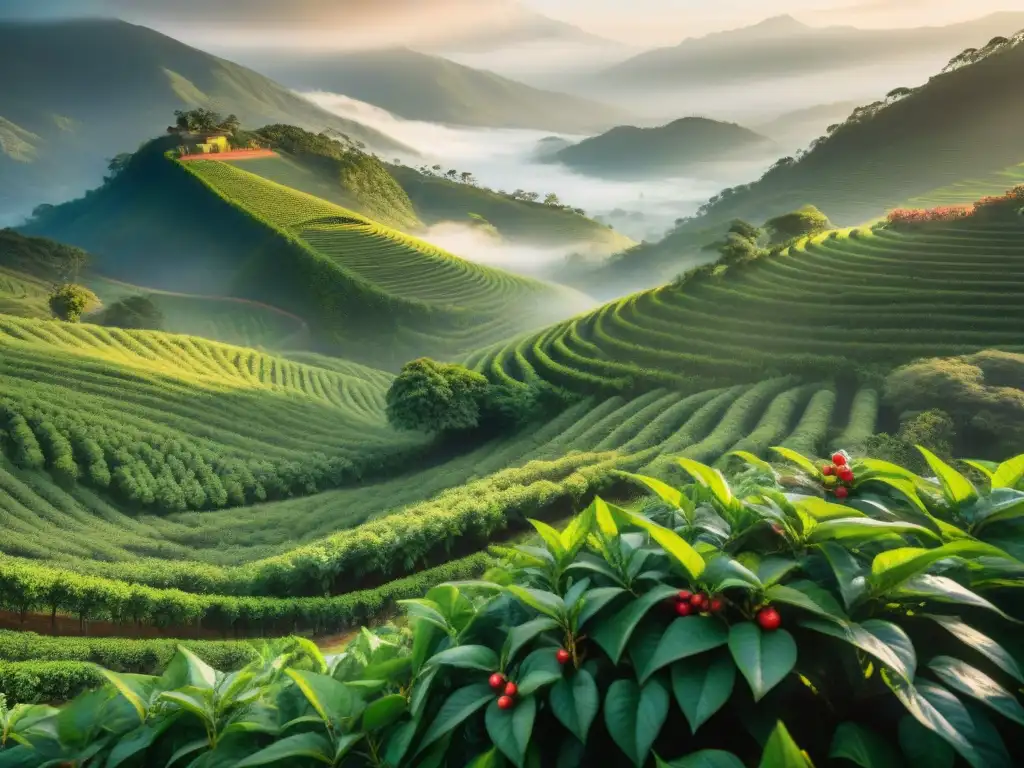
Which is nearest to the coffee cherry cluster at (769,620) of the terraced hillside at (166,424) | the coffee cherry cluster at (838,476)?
the coffee cherry cluster at (838,476)

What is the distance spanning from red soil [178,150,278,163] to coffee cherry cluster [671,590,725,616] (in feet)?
82.8

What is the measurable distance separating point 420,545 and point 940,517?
7223 millimetres

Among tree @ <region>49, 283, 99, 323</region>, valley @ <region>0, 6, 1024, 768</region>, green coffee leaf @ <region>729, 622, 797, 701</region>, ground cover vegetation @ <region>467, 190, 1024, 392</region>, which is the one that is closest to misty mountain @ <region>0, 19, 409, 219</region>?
valley @ <region>0, 6, 1024, 768</region>

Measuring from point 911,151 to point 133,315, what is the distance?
2127 cm

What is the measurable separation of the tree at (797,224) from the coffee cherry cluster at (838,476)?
17.6 meters

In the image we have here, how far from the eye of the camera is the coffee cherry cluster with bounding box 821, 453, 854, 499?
67.3 inches

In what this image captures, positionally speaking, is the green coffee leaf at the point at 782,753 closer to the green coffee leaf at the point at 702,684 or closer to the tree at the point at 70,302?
the green coffee leaf at the point at 702,684

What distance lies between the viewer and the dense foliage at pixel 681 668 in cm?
110

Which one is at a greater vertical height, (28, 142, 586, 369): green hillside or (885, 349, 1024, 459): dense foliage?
(28, 142, 586, 369): green hillside

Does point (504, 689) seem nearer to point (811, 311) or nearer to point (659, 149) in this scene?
point (811, 311)

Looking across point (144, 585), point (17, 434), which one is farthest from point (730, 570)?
point (17, 434)

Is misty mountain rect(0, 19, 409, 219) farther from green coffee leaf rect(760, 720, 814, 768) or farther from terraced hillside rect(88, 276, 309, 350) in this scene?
green coffee leaf rect(760, 720, 814, 768)

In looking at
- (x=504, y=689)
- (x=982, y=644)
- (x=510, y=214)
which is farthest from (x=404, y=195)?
(x=982, y=644)

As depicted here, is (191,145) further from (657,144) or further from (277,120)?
(657,144)
